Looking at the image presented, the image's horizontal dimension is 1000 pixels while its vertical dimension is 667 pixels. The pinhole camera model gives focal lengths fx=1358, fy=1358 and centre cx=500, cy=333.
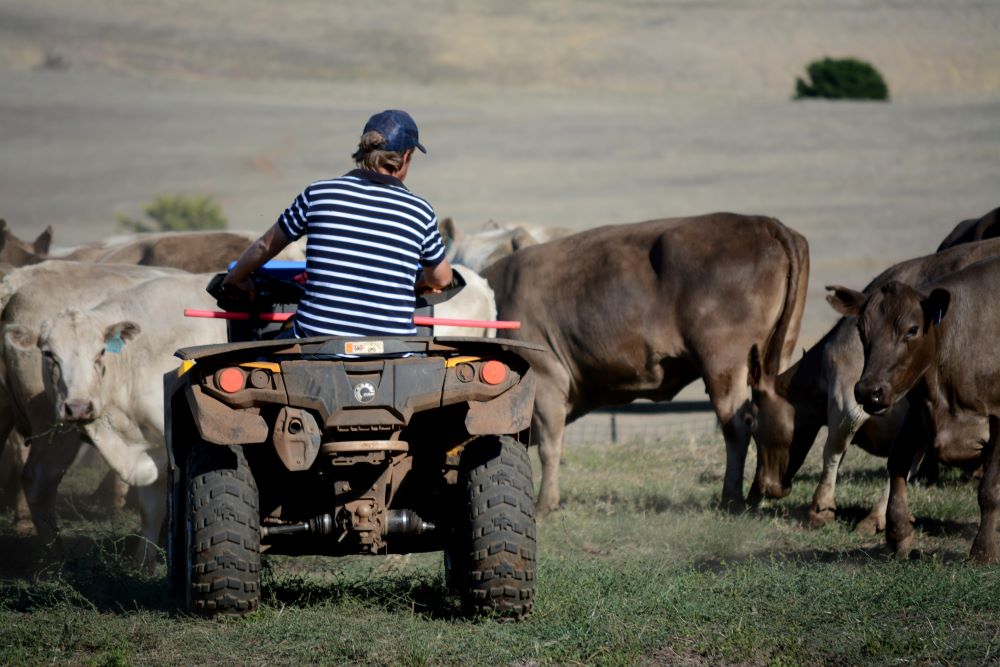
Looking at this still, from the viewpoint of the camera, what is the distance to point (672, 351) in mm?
11000

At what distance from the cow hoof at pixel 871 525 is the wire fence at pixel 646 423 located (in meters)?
5.05

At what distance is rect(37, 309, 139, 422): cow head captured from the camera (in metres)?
9.04

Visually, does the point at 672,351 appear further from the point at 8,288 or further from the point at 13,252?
A: the point at 13,252

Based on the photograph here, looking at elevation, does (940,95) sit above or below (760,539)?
above

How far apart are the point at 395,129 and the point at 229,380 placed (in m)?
1.36

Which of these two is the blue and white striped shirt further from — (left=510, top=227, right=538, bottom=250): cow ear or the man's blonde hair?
(left=510, top=227, right=538, bottom=250): cow ear

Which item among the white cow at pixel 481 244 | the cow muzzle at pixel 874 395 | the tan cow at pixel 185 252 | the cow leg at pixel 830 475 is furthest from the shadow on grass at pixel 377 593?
the white cow at pixel 481 244

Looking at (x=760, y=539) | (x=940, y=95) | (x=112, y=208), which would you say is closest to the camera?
(x=760, y=539)

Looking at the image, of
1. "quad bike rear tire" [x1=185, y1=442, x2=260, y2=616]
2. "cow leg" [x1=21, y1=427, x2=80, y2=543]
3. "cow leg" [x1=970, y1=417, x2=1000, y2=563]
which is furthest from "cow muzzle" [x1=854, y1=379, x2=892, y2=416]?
"cow leg" [x1=21, y1=427, x2=80, y2=543]

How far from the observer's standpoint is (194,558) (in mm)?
5887

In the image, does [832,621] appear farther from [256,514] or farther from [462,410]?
[256,514]

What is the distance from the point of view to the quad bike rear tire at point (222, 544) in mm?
5863

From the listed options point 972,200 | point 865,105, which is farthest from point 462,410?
point 865,105

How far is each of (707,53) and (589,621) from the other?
89.5 meters
